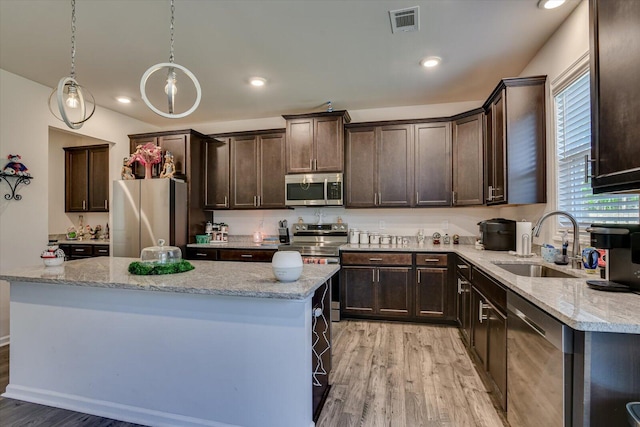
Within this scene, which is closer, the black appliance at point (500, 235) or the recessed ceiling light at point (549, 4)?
the recessed ceiling light at point (549, 4)

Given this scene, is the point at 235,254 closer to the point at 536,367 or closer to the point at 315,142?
the point at 315,142

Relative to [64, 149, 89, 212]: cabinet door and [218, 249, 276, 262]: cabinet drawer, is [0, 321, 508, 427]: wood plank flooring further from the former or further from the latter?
[64, 149, 89, 212]: cabinet door

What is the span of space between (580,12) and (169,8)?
9.51ft

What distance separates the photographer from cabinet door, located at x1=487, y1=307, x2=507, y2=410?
5.99ft

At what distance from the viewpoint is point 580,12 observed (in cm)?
210

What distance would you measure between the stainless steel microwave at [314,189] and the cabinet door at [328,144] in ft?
0.39

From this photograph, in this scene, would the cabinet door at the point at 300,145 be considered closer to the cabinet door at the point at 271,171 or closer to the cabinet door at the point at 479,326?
the cabinet door at the point at 271,171

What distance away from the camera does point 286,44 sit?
2.65 metres

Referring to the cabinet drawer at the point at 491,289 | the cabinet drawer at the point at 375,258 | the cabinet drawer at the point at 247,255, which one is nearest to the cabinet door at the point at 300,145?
the cabinet drawer at the point at 247,255

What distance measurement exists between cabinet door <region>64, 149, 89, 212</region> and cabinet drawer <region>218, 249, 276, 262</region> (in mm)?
2649

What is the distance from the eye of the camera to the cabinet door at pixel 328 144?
3920mm

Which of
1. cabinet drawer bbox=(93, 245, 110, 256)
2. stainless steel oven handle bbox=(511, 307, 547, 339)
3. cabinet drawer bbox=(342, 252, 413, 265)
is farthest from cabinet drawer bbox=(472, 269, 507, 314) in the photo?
cabinet drawer bbox=(93, 245, 110, 256)

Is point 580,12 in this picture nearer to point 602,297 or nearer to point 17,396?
point 602,297

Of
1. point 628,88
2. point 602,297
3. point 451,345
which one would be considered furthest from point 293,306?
point 451,345
